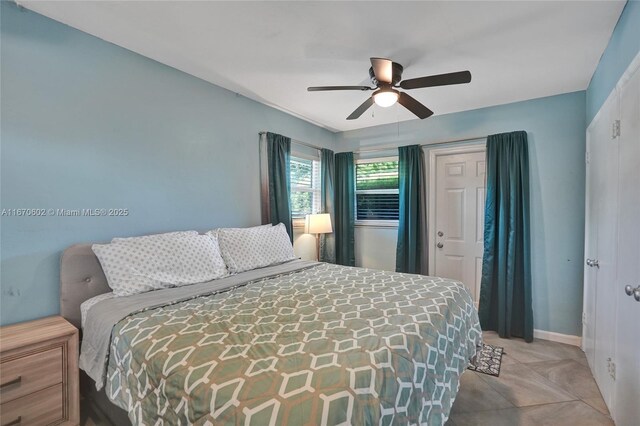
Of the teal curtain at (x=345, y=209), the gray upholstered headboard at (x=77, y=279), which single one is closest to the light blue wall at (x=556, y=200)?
the teal curtain at (x=345, y=209)

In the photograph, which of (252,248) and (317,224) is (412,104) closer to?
(252,248)

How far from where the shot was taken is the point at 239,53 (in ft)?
7.38

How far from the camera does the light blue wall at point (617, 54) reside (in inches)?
62.2

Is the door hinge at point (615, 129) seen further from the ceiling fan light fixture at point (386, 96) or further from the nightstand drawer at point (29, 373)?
the nightstand drawer at point (29, 373)

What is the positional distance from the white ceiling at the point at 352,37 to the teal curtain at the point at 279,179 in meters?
0.68

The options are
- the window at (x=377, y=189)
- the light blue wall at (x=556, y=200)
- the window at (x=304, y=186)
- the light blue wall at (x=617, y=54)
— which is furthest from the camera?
the window at (x=377, y=189)

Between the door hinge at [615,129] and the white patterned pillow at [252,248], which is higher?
the door hinge at [615,129]

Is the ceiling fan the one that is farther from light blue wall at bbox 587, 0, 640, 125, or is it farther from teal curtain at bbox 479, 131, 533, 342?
teal curtain at bbox 479, 131, 533, 342

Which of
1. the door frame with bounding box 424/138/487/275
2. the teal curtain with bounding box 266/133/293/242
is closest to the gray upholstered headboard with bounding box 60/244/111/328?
the teal curtain with bounding box 266/133/293/242

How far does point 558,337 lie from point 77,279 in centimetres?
422

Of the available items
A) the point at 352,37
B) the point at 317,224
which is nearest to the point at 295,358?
the point at 352,37

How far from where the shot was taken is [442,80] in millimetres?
1973

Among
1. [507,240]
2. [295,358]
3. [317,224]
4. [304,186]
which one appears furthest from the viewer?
[304,186]

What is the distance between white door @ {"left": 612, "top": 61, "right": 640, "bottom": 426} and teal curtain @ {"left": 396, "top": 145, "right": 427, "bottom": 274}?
209cm
